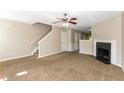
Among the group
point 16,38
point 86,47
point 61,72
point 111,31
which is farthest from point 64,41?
point 61,72

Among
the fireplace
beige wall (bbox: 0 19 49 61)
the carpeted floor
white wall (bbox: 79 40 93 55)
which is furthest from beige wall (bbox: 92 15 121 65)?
beige wall (bbox: 0 19 49 61)

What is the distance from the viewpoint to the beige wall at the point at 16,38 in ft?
18.8

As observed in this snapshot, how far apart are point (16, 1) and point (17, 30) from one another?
4.33 metres

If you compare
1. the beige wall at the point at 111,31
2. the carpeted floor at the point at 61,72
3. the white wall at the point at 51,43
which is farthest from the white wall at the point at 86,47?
the carpeted floor at the point at 61,72

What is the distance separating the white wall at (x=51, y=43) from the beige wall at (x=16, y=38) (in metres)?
1.06

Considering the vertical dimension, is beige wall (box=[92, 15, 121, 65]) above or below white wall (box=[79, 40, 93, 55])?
above

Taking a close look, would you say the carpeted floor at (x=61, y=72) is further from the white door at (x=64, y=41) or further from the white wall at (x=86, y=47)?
the white door at (x=64, y=41)

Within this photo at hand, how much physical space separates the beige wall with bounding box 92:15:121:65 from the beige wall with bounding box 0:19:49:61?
4.42 m

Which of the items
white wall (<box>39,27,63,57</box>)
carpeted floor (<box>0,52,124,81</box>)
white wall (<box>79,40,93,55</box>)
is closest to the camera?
carpeted floor (<box>0,52,124,81</box>)

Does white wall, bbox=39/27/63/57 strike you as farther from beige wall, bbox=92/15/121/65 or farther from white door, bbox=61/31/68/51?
beige wall, bbox=92/15/121/65

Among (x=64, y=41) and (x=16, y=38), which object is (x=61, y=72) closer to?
(x=16, y=38)

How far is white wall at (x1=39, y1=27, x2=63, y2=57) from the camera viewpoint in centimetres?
711
